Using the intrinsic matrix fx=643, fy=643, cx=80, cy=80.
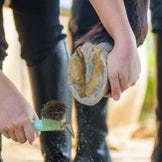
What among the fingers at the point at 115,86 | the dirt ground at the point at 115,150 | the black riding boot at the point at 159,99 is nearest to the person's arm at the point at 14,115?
the fingers at the point at 115,86

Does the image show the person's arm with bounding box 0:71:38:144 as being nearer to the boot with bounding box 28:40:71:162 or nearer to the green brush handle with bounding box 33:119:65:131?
the green brush handle with bounding box 33:119:65:131

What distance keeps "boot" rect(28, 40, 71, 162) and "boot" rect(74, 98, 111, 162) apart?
0.12ft

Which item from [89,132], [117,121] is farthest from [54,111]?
[117,121]

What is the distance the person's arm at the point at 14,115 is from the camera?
1363mm

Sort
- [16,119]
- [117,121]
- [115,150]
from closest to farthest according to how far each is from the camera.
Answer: [16,119], [115,150], [117,121]

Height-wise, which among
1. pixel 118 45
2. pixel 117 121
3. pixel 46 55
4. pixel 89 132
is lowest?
pixel 117 121

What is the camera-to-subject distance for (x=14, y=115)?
4.48ft

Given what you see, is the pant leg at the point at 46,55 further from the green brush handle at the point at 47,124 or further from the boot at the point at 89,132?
the green brush handle at the point at 47,124

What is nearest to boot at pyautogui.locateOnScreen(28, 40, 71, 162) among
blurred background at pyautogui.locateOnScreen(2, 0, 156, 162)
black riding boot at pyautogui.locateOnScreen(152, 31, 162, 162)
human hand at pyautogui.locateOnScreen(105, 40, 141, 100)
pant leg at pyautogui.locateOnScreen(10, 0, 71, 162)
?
pant leg at pyautogui.locateOnScreen(10, 0, 71, 162)

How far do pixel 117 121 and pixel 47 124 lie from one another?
5.54 ft

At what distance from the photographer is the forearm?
139 cm

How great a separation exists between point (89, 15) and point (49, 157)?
44cm

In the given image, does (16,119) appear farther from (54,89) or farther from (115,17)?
(54,89)

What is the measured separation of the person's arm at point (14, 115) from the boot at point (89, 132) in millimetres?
539
